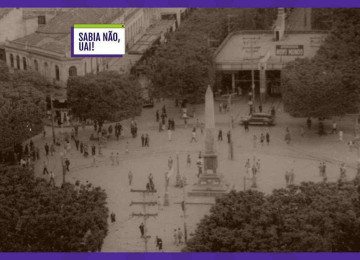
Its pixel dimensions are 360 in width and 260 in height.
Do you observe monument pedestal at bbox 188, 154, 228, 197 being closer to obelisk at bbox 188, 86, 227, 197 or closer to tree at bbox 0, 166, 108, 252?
obelisk at bbox 188, 86, 227, 197

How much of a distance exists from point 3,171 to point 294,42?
2883 centimetres

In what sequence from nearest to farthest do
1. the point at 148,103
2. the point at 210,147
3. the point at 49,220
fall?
the point at 49,220 < the point at 210,147 < the point at 148,103

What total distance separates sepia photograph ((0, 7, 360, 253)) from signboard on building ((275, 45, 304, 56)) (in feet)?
0.35

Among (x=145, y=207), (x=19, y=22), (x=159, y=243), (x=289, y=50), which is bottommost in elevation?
(x=159, y=243)

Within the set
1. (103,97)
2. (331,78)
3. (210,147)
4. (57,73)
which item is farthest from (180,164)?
(57,73)

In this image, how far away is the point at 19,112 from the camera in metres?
46.4

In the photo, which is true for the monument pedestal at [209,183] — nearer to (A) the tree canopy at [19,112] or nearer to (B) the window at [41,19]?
(A) the tree canopy at [19,112]

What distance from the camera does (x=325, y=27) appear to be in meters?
62.1

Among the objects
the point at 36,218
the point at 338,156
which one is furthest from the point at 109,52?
the point at 338,156

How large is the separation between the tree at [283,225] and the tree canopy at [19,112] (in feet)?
53.4

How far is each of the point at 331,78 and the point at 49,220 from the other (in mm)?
21483

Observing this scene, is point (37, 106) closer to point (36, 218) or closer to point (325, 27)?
point (36, 218)

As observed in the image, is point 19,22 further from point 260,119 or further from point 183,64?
point 260,119

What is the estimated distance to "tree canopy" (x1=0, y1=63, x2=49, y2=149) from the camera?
4597cm
